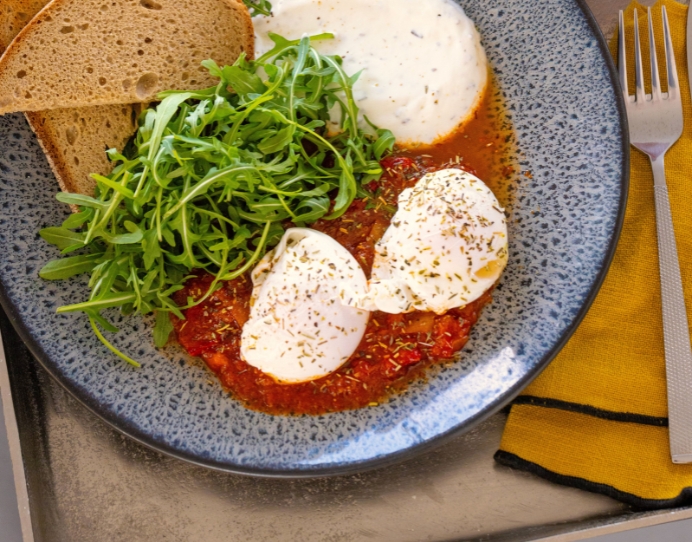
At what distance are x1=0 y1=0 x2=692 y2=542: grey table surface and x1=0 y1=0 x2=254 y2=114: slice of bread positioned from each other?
42.8 inches

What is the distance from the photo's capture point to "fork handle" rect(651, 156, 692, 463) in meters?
2.02

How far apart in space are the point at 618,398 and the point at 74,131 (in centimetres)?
221

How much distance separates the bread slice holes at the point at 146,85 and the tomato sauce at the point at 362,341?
2.30 ft

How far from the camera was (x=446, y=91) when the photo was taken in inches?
86.0

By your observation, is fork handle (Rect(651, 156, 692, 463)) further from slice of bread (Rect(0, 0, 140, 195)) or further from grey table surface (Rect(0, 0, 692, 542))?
slice of bread (Rect(0, 0, 140, 195))

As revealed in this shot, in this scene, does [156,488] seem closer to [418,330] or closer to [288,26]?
[418,330]

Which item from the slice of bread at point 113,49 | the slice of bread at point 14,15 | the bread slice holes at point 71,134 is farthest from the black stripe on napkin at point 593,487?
the slice of bread at point 14,15

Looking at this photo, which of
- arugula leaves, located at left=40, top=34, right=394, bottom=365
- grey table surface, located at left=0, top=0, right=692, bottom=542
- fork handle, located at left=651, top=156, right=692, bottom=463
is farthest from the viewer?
grey table surface, located at left=0, top=0, right=692, bottom=542

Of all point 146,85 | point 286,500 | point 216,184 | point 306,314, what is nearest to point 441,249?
point 306,314

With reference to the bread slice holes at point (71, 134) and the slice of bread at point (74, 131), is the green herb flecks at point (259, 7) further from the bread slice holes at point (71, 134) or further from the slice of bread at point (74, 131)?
the bread slice holes at point (71, 134)

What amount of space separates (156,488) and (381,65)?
1.79 metres

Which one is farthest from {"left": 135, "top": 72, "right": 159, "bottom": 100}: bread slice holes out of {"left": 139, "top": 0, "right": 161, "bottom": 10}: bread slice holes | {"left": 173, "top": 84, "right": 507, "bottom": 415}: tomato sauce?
{"left": 173, "top": 84, "right": 507, "bottom": 415}: tomato sauce

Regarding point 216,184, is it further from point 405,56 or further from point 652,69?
point 652,69

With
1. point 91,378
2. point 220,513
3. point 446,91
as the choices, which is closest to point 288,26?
point 446,91
